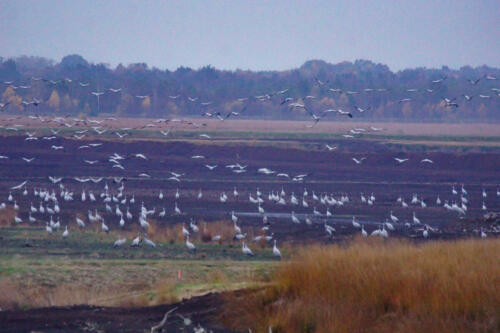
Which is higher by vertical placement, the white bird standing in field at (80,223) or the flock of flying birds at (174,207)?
the white bird standing in field at (80,223)

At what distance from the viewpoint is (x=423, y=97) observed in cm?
12769

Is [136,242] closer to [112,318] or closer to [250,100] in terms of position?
[112,318]

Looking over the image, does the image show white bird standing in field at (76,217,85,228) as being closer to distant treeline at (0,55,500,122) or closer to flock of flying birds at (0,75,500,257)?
flock of flying birds at (0,75,500,257)

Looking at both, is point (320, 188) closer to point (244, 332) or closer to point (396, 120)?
point (244, 332)

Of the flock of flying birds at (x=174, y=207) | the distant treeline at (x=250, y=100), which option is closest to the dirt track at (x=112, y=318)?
the flock of flying birds at (x=174, y=207)

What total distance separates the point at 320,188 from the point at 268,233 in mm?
18026

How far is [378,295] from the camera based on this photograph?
16469 mm

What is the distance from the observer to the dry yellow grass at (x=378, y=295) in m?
15.4

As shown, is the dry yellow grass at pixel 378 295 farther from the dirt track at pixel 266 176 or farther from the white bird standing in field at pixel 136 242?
the dirt track at pixel 266 176

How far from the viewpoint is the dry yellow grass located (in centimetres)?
1543

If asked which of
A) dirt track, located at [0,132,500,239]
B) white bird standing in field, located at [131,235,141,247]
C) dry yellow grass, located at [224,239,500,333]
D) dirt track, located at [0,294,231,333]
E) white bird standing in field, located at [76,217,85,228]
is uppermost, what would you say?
dry yellow grass, located at [224,239,500,333]

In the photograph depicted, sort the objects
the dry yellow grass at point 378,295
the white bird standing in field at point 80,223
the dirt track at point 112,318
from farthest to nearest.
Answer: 1. the white bird standing in field at point 80,223
2. the dirt track at point 112,318
3. the dry yellow grass at point 378,295

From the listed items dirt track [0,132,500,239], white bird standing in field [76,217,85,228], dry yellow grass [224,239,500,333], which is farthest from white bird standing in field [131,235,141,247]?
dry yellow grass [224,239,500,333]

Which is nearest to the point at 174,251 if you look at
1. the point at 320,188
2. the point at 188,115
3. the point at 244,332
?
the point at 244,332
